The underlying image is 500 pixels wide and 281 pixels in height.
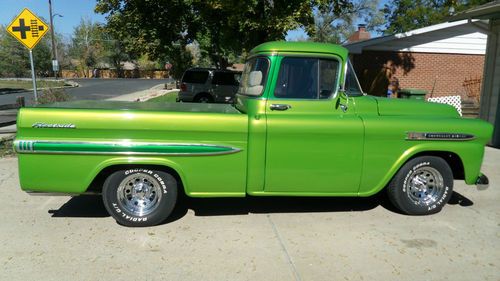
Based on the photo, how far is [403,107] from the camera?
498 centimetres

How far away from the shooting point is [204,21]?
15.1 meters

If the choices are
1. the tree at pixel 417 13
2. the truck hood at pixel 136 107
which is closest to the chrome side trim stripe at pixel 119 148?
the truck hood at pixel 136 107

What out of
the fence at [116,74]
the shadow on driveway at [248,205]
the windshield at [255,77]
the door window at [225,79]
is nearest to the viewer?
the windshield at [255,77]

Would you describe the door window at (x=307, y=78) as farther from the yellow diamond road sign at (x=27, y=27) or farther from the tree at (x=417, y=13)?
the tree at (x=417, y=13)

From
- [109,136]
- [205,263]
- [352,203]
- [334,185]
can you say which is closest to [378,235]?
[334,185]

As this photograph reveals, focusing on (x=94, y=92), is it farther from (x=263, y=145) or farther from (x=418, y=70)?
(x=263, y=145)

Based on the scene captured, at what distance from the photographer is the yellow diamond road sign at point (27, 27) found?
990 centimetres

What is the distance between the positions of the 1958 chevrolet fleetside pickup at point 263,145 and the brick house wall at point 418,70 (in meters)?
10.4

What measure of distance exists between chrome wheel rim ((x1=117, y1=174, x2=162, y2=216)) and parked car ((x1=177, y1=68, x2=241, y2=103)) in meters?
12.6

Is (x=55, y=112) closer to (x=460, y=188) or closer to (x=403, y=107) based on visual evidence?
(x=403, y=107)

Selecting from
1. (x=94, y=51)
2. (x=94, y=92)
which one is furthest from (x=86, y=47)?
(x=94, y=92)

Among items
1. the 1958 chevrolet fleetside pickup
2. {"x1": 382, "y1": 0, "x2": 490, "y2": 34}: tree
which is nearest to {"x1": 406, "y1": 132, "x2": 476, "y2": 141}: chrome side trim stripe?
the 1958 chevrolet fleetside pickup

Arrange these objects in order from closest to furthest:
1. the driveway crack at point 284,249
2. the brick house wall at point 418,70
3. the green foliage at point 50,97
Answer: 1. the driveway crack at point 284,249
2. the green foliage at point 50,97
3. the brick house wall at point 418,70

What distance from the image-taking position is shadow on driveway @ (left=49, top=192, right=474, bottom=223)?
16.5ft
